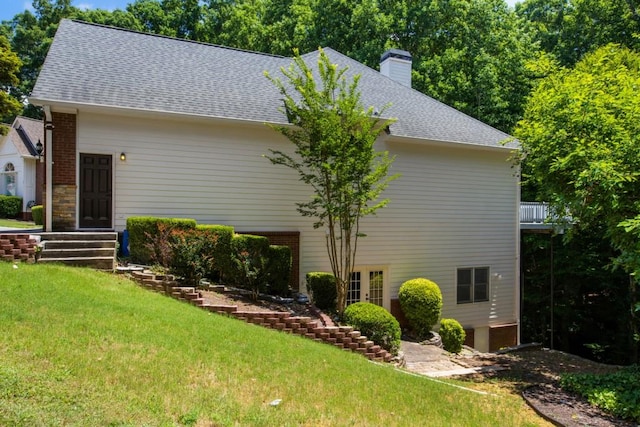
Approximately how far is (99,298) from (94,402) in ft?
11.9

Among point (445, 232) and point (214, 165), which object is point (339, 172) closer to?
point (214, 165)

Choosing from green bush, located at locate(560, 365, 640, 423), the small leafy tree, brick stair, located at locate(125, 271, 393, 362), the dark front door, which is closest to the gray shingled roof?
the dark front door

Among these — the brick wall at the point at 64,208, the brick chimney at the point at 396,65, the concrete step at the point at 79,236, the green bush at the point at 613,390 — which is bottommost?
the green bush at the point at 613,390

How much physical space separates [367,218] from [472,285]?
4.61m

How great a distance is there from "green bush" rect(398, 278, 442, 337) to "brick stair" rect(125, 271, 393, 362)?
3318 millimetres

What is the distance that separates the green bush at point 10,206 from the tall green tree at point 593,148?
2324 centimetres

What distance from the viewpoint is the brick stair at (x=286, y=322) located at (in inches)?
357

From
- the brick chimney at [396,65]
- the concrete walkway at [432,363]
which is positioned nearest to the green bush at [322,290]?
the concrete walkway at [432,363]

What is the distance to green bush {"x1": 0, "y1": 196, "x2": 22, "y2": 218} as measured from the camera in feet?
74.6

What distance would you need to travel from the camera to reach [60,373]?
4.66 m

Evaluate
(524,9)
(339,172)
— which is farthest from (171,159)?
(524,9)

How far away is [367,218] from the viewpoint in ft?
45.1

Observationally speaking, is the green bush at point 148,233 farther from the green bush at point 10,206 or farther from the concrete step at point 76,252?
the green bush at point 10,206

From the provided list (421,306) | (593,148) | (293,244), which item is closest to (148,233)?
(293,244)
